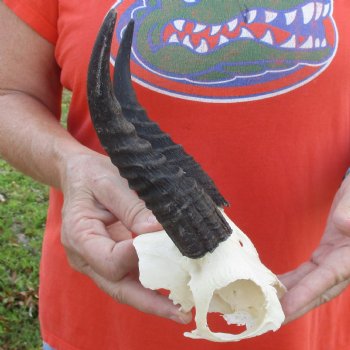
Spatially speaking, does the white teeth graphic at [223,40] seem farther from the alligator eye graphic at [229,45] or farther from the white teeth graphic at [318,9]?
the white teeth graphic at [318,9]

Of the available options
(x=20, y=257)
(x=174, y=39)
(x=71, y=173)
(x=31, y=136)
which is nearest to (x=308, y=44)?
(x=174, y=39)

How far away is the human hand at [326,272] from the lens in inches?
54.6

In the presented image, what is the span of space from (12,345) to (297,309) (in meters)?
2.33

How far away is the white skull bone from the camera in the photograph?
1262 mm

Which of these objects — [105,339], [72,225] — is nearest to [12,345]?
[105,339]

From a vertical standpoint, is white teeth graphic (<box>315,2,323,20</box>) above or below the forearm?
above

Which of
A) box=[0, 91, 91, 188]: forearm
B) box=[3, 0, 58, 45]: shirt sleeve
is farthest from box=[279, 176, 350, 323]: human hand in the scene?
box=[3, 0, 58, 45]: shirt sleeve

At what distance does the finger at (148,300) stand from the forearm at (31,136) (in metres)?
0.37

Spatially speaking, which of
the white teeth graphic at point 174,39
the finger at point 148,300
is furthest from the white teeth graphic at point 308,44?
the finger at point 148,300

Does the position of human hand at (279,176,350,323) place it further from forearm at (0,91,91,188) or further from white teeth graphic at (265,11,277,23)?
forearm at (0,91,91,188)

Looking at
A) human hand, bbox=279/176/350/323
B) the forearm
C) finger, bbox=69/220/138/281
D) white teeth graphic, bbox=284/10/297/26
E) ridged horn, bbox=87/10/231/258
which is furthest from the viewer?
the forearm

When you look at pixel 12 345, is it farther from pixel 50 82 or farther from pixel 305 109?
pixel 305 109

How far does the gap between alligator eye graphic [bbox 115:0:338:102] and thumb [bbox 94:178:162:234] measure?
32 centimetres

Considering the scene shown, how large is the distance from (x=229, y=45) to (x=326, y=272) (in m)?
0.58
